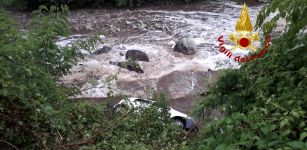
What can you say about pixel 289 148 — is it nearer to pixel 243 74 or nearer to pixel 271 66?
pixel 271 66

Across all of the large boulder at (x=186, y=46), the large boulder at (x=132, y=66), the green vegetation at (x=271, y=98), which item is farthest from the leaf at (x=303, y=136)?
the large boulder at (x=186, y=46)

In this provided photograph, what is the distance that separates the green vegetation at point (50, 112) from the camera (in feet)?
10.4

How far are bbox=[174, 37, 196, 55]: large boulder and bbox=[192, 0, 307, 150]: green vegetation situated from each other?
25.3 feet

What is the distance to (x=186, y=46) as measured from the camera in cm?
1084

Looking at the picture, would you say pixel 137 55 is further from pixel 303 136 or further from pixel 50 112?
pixel 303 136

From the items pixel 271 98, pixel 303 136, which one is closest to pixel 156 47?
pixel 271 98

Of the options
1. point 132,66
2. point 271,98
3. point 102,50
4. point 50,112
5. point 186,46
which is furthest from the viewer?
point 186,46

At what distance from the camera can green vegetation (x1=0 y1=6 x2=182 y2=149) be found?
3.18 meters

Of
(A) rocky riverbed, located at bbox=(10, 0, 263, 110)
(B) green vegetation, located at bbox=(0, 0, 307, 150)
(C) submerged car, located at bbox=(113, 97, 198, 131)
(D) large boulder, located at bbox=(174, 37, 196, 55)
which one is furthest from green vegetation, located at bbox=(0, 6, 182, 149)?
(D) large boulder, located at bbox=(174, 37, 196, 55)

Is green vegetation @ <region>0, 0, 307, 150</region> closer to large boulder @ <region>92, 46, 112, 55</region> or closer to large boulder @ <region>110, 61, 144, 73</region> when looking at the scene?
large boulder @ <region>110, 61, 144, 73</region>

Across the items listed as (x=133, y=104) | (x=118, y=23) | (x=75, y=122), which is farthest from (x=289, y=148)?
(x=118, y=23)

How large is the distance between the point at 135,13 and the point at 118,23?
1.47m

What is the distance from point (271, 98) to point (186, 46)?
8.86m

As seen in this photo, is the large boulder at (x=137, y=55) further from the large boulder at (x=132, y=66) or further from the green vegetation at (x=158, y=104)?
the green vegetation at (x=158, y=104)
